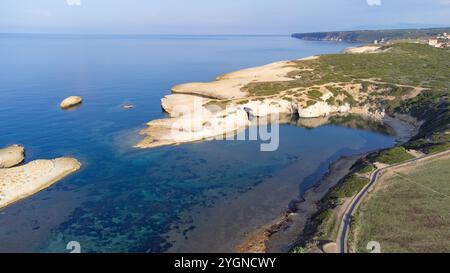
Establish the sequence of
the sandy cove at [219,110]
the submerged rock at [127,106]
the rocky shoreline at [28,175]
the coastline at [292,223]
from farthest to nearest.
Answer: the submerged rock at [127,106]
the sandy cove at [219,110]
the rocky shoreline at [28,175]
the coastline at [292,223]

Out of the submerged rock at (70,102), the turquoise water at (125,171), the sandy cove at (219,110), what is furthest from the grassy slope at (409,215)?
the submerged rock at (70,102)

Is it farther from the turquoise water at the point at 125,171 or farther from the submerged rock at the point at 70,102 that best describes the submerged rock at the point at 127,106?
the submerged rock at the point at 70,102

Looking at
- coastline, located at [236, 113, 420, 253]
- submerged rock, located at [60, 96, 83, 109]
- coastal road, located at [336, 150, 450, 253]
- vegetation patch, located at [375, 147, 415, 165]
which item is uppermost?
submerged rock, located at [60, 96, 83, 109]

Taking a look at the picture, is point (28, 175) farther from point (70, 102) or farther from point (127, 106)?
point (70, 102)

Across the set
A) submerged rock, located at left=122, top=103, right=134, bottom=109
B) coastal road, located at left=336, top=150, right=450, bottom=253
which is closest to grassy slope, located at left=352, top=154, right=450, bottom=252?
coastal road, located at left=336, top=150, right=450, bottom=253

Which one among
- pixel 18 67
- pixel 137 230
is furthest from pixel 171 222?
pixel 18 67

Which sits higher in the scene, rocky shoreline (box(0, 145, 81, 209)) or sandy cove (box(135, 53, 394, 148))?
sandy cove (box(135, 53, 394, 148))

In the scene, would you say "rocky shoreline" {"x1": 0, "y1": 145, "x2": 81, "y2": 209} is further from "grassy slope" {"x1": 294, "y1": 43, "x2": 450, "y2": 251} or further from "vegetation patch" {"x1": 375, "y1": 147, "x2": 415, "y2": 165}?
"vegetation patch" {"x1": 375, "y1": 147, "x2": 415, "y2": 165}
